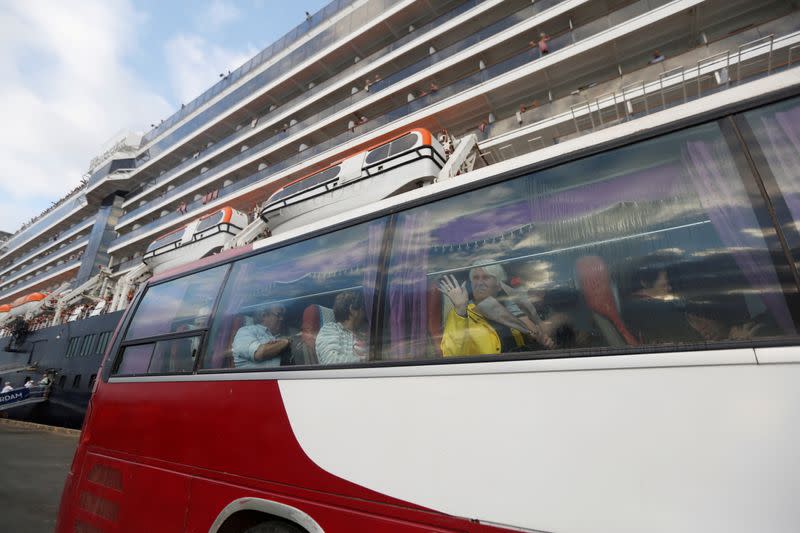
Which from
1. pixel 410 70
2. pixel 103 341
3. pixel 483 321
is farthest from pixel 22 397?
pixel 483 321

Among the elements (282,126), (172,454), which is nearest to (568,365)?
(172,454)

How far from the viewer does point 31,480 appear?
5.48 metres

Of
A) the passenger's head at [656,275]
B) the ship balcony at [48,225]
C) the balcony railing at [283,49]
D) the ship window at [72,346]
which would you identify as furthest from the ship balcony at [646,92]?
the ship balcony at [48,225]

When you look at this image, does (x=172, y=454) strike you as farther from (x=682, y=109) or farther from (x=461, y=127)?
(x=461, y=127)

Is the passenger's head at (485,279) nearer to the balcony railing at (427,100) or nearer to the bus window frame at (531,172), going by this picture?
the bus window frame at (531,172)

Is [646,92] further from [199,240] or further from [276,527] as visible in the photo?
[199,240]

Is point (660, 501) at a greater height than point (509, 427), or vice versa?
point (509, 427)

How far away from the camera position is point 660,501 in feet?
3.48

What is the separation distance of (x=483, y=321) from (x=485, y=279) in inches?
8.0

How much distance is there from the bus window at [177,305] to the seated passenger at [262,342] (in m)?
0.44

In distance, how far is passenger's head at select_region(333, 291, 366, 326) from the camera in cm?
197

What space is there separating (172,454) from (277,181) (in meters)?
15.2

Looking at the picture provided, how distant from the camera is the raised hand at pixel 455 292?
1711 millimetres

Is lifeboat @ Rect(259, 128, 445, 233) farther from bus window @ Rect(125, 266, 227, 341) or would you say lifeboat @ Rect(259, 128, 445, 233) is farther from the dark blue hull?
the dark blue hull
